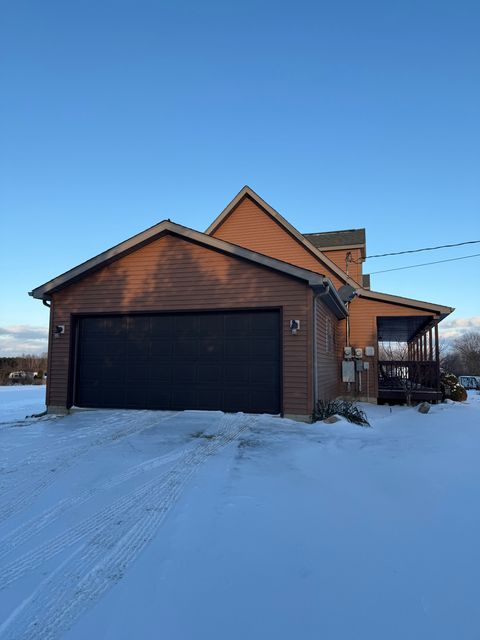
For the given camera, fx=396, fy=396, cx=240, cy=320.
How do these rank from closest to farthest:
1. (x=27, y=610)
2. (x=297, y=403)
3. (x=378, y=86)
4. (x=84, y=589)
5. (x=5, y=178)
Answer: (x=27, y=610), (x=84, y=589), (x=297, y=403), (x=378, y=86), (x=5, y=178)

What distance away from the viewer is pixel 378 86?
11.9m

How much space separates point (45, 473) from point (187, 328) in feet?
16.8

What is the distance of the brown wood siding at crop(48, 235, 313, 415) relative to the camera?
8.71 metres

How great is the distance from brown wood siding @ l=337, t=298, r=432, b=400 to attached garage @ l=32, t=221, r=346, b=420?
433 centimetres

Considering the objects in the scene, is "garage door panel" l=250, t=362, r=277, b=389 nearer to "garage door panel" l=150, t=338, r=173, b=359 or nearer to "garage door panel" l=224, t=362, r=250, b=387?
"garage door panel" l=224, t=362, r=250, b=387

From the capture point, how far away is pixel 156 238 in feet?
32.2

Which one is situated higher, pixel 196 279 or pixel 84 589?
pixel 196 279

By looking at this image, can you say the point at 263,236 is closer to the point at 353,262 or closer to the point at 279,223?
the point at 279,223

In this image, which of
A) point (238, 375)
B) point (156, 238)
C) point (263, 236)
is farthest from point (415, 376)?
point (156, 238)

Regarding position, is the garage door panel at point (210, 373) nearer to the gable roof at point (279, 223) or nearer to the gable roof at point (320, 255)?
the gable roof at point (320, 255)

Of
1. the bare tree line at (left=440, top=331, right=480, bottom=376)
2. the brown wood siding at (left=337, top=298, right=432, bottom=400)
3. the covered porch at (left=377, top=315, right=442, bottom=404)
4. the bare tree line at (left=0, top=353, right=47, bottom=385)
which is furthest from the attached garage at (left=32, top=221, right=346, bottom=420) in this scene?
the bare tree line at (left=440, top=331, right=480, bottom=376)

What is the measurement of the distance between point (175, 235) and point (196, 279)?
125 centimetres

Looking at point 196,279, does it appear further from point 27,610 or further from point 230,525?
point 27,610

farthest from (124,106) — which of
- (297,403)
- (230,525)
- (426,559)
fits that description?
(426,559)
